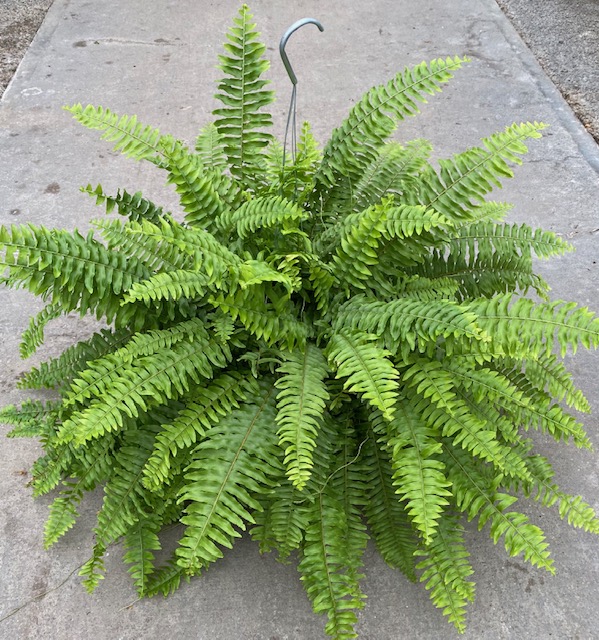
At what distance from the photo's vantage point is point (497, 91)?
16.3 ft

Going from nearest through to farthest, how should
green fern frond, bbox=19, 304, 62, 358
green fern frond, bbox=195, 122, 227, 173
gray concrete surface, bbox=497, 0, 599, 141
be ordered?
green fern frond, bbox=19, 304, 62, 358
green fern frond, bbox=195, 122, 227, 173
gray concrete surface, bbox=497, 0, 599, 141

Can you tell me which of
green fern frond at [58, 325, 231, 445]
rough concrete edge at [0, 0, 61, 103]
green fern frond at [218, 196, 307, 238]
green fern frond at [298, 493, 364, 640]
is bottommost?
green fern frond at [298, 493, 364, 640]

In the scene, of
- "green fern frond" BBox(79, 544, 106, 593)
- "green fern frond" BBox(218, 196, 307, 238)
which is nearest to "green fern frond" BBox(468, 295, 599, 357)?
"green fern frond" BBox(218, 196, 307, 238)

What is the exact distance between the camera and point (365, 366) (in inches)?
75.3

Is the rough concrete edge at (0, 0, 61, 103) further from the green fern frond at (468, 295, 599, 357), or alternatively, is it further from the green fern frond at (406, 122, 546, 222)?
the green fern frond at (468, 295, 599, 357)

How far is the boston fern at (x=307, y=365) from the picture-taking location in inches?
75.4

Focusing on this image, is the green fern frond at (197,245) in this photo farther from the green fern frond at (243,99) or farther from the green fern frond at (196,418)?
the green fern frond at (243,99)

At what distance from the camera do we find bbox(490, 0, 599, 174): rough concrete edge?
4.36 metres

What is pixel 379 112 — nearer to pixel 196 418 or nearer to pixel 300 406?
pixel 300 406

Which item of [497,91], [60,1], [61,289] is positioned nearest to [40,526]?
[61,289]

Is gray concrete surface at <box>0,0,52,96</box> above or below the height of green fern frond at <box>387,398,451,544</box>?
below

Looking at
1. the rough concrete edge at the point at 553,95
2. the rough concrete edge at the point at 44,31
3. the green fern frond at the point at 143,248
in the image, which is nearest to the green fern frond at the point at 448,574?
the green fern frond at the point at 143,248

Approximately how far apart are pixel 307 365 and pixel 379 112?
90 centimetres

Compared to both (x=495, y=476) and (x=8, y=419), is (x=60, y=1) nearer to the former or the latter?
(x=8, y=419)
